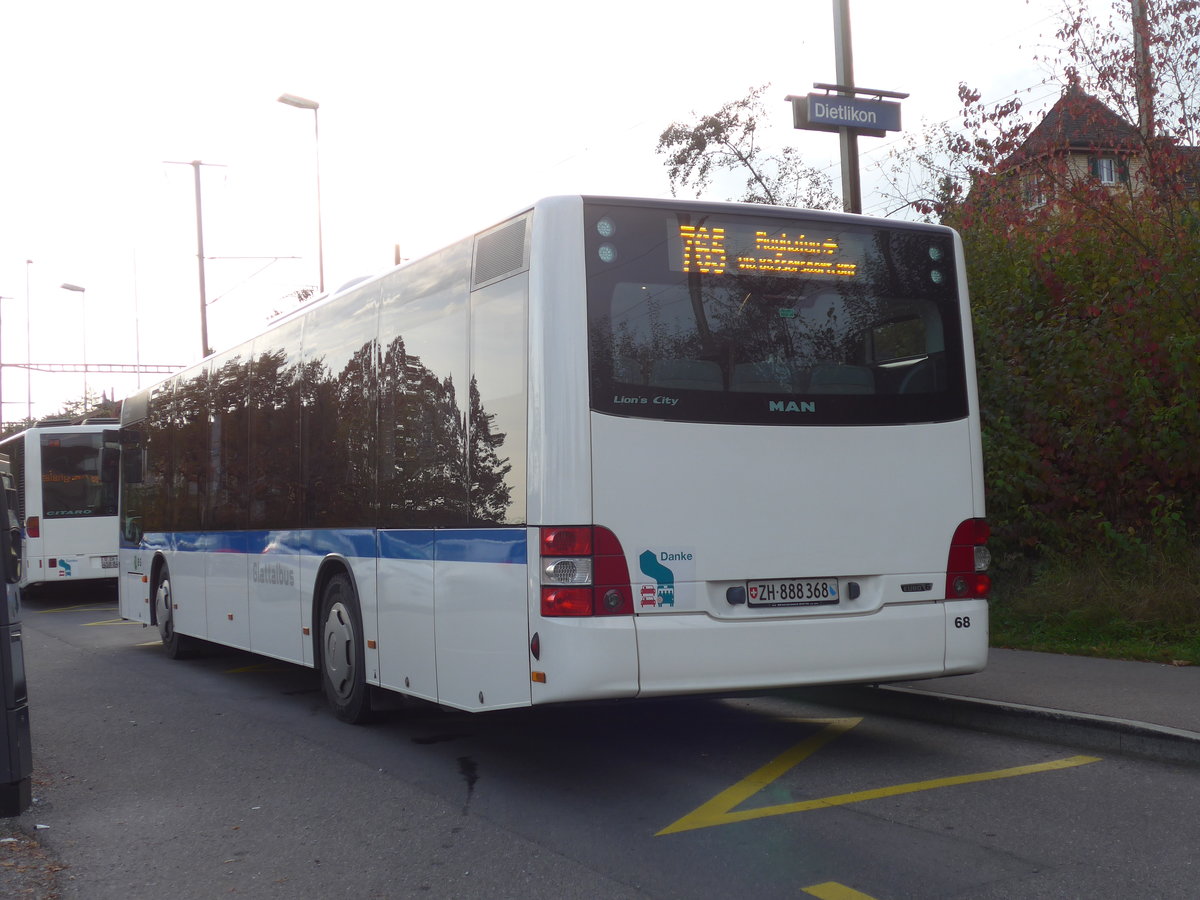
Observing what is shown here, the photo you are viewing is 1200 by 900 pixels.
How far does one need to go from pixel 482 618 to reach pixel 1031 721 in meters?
3.33

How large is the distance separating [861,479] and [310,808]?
337cm

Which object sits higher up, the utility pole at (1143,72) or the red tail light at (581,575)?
the utility pole at (1143,72)

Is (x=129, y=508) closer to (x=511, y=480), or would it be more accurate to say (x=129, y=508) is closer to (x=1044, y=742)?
(x=511, y=480)

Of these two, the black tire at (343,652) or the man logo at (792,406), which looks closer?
the man logo at (792,406)

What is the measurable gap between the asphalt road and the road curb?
9 cm

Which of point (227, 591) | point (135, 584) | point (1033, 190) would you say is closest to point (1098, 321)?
point (1033, 190)

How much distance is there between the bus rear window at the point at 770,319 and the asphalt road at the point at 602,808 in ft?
6.48

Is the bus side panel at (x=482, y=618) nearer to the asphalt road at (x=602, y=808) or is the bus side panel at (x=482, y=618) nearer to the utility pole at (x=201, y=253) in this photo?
the asphalt road at (x=602, y=808)

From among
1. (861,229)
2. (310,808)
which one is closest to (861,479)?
(861,229)

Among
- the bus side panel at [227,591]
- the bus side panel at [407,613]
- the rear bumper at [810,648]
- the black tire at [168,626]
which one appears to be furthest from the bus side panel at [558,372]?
the black tire at [168,626]

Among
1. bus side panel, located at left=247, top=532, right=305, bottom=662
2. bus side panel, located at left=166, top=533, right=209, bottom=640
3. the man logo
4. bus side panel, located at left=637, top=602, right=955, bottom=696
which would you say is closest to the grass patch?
bus side panel, located at left=637, top=602, right=955, bottom=696

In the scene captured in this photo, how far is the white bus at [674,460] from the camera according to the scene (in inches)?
255

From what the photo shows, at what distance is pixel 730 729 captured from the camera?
853 centimetres

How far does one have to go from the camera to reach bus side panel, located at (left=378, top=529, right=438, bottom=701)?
7637 millimetres
